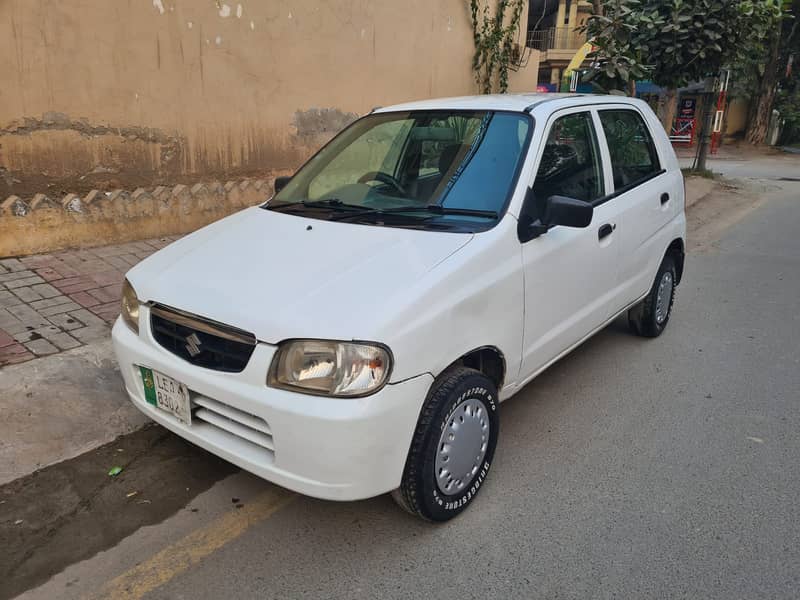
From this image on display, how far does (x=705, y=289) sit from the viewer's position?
21.0 ft

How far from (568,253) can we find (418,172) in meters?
0.91

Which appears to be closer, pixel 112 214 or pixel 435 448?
pixel 435 448

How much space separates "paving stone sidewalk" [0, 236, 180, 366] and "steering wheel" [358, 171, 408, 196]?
216 cm

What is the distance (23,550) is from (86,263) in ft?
11.0

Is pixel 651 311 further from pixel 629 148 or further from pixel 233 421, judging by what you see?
pixel 233 421

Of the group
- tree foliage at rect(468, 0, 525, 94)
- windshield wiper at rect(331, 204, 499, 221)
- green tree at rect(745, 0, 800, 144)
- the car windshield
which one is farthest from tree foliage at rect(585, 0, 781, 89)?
green tree at rect(745, 0, 800, 144)

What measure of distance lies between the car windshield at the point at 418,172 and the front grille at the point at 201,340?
96 centimetres

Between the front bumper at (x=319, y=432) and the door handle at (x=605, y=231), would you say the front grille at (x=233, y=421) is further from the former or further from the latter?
the door handle at (x=605, y=231)

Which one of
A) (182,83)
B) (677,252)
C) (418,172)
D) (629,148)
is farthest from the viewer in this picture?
(182,83)

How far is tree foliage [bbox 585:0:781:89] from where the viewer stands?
11.0 meters

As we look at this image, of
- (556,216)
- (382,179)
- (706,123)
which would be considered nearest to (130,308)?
(382,179)

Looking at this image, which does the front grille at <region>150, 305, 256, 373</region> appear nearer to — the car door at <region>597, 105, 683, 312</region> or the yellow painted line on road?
the yellow painted line on road

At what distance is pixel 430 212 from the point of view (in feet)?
10.3

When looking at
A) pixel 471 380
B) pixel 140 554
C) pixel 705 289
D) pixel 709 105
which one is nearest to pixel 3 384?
pixel 140 554
